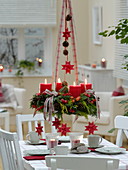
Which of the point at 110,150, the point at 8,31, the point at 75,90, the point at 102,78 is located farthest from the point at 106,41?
the point at 75,90

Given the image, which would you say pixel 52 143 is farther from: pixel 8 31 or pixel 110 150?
pixel 8 31

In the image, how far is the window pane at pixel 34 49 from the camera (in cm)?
955

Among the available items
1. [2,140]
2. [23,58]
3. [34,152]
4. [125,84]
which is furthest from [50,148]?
[23,58]

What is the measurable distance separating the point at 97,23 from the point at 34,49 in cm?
154

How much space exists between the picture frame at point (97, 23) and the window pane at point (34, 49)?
4.19 ft

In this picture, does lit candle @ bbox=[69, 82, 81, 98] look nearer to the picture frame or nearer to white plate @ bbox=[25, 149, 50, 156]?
white plate @ bbox=[25, 149, 50, 156]

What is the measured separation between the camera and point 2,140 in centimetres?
321

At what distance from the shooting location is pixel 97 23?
871 centimetres

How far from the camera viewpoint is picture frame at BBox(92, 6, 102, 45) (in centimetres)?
852

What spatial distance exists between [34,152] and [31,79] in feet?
19.3

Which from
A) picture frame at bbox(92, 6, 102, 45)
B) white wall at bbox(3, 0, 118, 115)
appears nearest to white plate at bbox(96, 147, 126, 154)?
picture frame at bbox(92, 6, 102, 45)

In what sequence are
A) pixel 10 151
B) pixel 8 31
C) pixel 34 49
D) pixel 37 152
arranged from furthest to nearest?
pixel 34 49 → pixel 8 31 → pixel 37 152 → pixel 10 151

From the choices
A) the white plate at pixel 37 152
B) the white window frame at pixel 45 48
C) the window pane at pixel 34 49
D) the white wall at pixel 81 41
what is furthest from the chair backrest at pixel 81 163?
the window pane at pixel 34 49

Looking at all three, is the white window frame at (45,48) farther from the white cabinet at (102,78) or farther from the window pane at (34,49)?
the white cabinet at (102,78)
